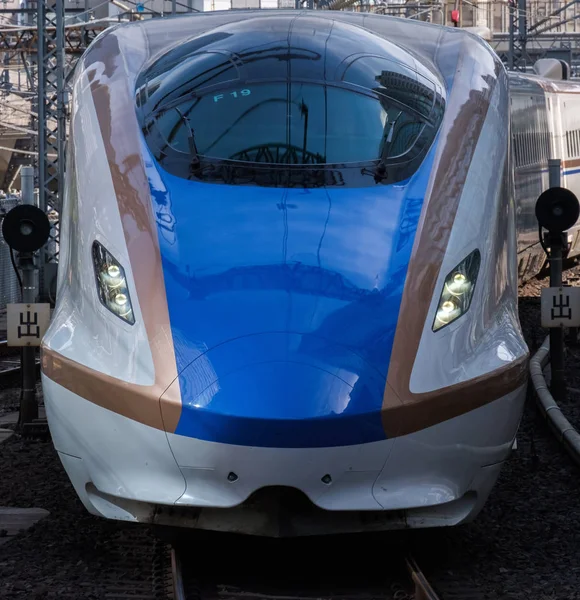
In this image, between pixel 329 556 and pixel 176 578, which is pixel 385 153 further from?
pixel 176 578

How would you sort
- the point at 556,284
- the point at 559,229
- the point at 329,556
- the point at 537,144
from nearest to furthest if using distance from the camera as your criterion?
the point at 329,556, the point at 559,229, the point at 556,284, the point at 537,144

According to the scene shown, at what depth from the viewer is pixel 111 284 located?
4.47 metres

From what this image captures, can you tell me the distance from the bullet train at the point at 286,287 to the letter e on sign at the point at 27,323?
204 cm

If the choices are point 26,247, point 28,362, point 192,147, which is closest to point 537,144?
point 28,362

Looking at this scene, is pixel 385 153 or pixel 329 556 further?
pixel 385 153

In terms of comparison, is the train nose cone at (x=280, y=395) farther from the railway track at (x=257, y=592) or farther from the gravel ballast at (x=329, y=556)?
the gravel ballast at (x=329, y=556)

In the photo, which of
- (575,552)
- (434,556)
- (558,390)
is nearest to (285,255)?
(434,556)

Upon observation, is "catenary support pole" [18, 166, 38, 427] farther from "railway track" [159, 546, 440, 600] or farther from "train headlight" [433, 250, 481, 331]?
"train headlight" [433, 250, 481, 331]

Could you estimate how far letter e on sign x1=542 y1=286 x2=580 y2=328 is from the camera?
7703 mm

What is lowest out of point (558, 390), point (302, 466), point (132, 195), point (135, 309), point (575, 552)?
point (558, 390)

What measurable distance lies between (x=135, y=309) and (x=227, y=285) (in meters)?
0.35

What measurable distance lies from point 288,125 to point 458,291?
112cm

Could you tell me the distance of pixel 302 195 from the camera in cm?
461

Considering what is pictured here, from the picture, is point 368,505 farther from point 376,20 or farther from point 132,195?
point 376,20
